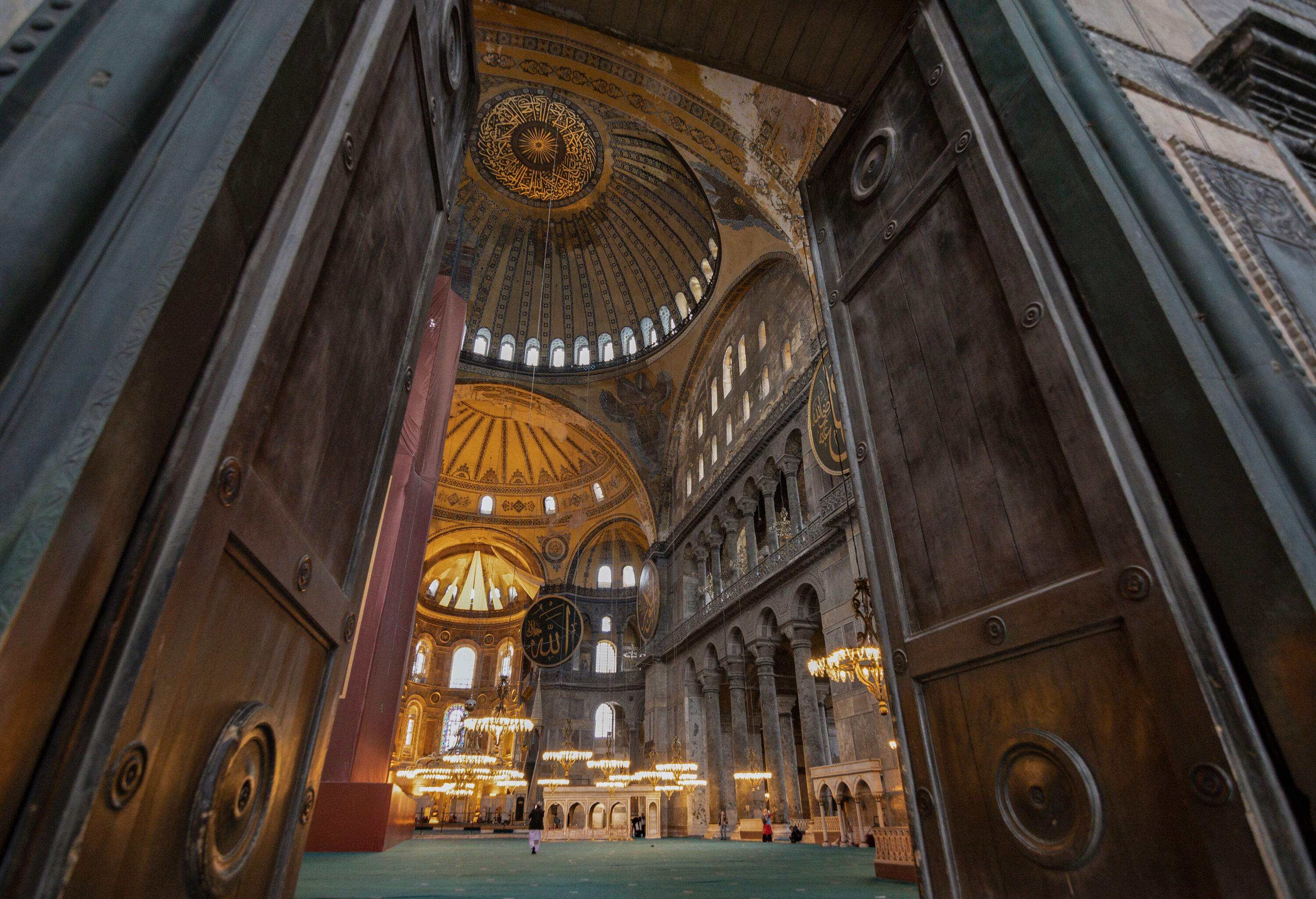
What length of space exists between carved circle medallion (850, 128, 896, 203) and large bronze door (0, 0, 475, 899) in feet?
6.44

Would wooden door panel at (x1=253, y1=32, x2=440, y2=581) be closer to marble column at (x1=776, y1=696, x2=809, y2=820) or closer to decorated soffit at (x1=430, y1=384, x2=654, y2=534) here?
marble column at (x1=776, y1=696, x2=809, y2=820)

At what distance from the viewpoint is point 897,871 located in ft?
18.2

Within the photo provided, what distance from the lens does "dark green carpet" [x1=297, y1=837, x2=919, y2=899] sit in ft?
14.5

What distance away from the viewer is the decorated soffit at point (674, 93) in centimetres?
784

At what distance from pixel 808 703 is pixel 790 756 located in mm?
3732

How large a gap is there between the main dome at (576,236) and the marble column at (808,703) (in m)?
9.25

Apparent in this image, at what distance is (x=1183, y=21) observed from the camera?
282 cm

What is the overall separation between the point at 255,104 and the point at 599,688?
24006 millimetres

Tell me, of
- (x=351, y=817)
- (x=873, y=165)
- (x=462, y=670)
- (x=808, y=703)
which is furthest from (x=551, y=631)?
(x=873, y=165)

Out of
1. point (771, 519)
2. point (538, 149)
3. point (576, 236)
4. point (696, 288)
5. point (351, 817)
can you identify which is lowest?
point (351, 817)

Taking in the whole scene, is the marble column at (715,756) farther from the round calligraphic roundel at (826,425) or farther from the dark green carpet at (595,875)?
the round calligraphic roundel at (826,425)

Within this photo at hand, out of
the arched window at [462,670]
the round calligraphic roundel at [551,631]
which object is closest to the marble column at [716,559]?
the round calligraphic roundel at [551,631]

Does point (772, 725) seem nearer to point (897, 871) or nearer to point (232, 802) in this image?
point (897, 871)

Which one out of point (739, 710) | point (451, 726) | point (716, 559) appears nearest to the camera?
point (739, 710)
